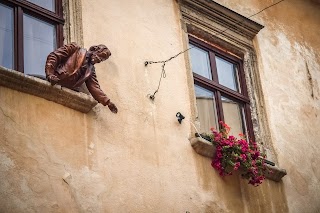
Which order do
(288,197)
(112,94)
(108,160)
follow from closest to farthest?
(108,160) < (112,94) < (288,197)

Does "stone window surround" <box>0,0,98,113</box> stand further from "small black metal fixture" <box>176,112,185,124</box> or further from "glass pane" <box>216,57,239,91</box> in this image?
"glass pane" <box>216,57,239,91</box>

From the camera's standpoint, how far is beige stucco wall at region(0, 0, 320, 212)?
22.1 ft

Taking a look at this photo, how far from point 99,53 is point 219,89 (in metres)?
2.12

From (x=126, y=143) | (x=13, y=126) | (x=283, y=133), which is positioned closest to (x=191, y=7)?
(x=283, y=133)

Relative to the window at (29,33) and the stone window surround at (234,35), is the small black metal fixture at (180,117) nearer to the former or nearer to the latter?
the stone window surround at (234,35)

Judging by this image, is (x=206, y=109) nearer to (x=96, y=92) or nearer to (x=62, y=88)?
(x=96, y=92)

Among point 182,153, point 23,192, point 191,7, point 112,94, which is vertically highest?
point 191,7

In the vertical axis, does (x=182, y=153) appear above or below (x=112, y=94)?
below

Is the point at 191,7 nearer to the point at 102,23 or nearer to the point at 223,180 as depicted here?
the point at 102,23

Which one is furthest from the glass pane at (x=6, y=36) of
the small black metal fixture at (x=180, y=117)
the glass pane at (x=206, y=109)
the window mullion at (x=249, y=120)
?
the window mullion at (x=249, y=120)

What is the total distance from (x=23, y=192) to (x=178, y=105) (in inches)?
97.2

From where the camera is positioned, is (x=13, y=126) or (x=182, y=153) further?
(x=182, y=153)

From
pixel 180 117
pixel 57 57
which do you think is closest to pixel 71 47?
pixel 57 57

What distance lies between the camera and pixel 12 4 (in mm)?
7578
